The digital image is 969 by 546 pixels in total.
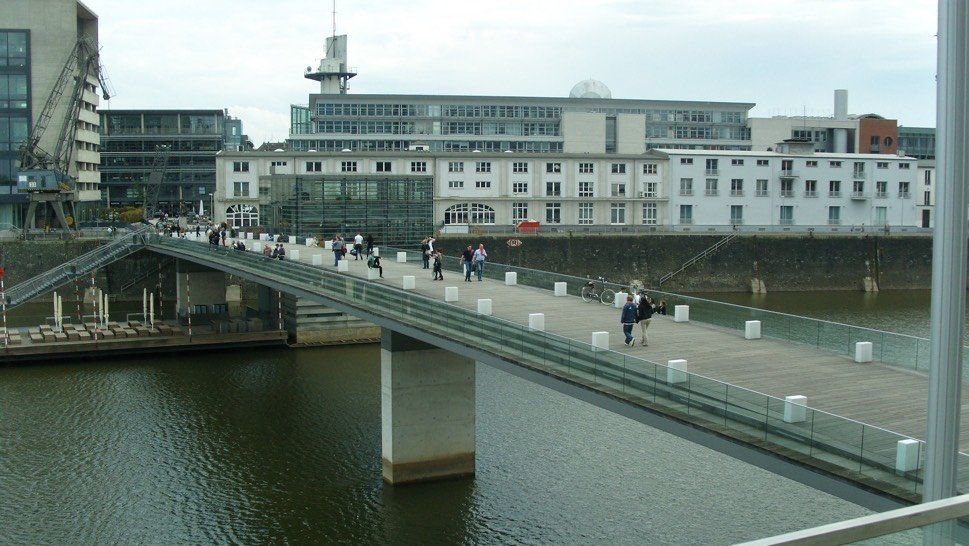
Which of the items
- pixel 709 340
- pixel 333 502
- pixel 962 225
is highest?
pixel 962 225

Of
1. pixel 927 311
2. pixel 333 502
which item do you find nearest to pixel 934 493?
pixel 333 502

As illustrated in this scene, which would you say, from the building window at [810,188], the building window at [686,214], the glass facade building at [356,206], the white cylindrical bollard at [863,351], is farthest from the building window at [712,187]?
the white cylindrical bollard at [863,351]

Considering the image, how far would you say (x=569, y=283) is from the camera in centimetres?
3941

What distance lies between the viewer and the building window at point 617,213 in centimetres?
10388

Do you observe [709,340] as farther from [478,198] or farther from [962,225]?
[478,198]

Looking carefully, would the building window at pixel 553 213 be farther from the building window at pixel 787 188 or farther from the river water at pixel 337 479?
the river water at pixel 337 479

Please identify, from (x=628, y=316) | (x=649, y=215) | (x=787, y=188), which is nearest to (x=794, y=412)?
(x=628, y=316)

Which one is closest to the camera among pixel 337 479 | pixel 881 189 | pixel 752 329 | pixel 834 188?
pixel 752 329

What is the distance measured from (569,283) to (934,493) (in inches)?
1165

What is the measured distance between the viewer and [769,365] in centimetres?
2405

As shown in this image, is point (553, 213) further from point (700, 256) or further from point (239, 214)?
point (239, 214)

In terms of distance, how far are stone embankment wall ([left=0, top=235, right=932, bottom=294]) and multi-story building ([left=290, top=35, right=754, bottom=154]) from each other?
23114 mm

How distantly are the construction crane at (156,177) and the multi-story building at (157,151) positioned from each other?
342mm

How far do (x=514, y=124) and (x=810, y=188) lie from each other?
3692 centimetres
